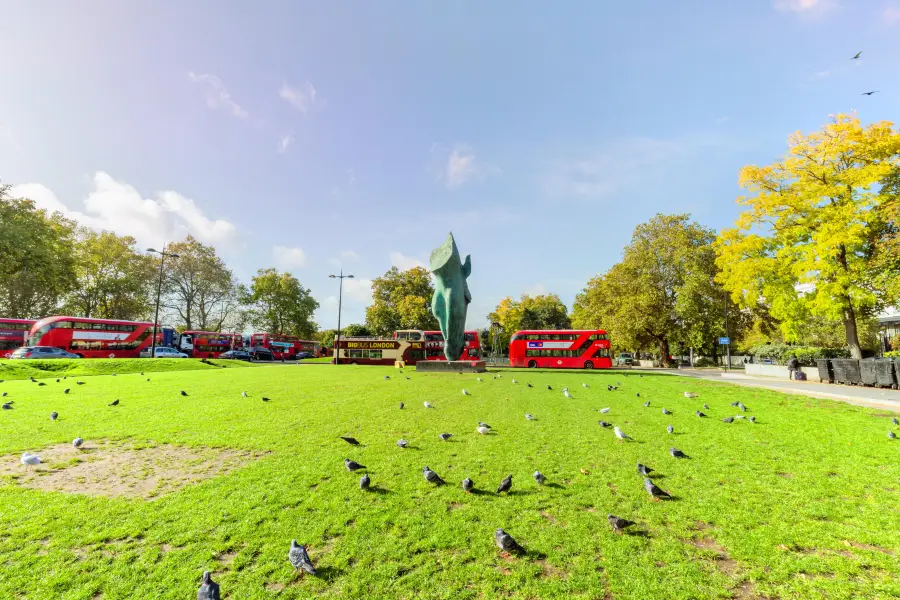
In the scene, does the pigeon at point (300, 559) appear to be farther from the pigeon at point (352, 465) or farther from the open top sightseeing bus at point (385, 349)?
the open top sightseeing bus at point (385, 349)

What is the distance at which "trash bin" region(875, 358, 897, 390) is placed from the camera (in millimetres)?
15242

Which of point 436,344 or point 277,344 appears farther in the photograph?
point 277,344

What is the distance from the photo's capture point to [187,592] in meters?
2.52

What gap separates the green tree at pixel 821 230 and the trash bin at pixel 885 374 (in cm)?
316

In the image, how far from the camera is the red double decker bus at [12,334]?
31.6 metres

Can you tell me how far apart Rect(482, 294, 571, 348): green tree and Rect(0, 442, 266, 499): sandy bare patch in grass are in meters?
59.7

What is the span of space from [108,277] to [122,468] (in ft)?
179

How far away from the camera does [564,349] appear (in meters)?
32.2

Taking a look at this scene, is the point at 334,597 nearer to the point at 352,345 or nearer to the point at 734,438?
the point at 734,438

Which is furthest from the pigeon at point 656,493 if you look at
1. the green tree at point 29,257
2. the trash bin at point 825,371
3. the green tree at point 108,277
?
the green tree at point 108,277

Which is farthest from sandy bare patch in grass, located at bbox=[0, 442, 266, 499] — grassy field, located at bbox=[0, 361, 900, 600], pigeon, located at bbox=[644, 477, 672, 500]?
pigeon, located at bbox=[644, 477, 672, 500]

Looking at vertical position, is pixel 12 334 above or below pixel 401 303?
below

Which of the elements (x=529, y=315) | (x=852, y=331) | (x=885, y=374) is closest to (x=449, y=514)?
(x=885, y=374)

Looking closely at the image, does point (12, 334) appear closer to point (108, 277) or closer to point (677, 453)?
point (108, 277)
